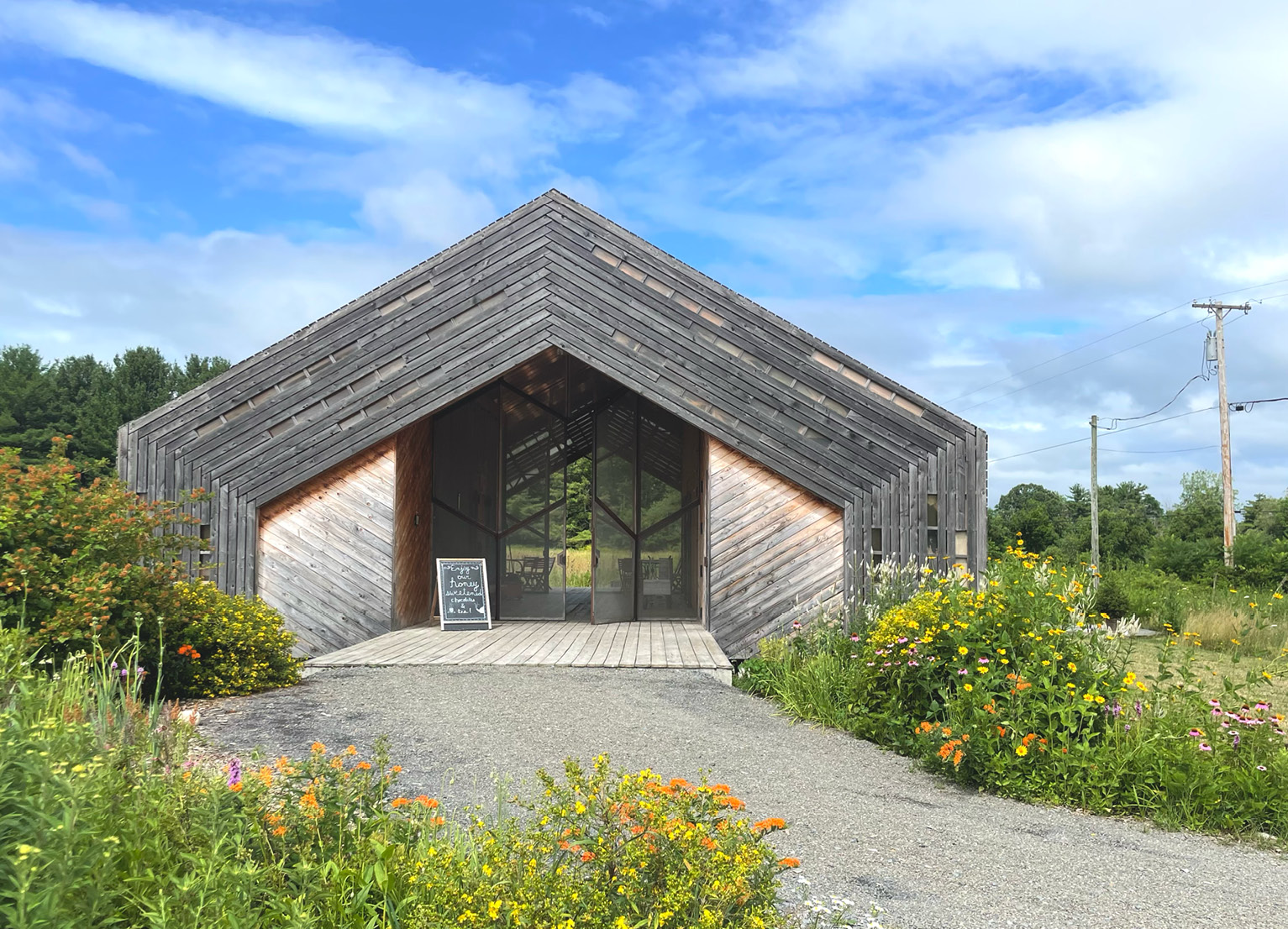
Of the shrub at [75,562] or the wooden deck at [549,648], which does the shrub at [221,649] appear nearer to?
the shrub at [75,562]

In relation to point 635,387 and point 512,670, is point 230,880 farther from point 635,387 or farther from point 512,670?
point 635,387

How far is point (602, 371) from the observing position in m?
10.9

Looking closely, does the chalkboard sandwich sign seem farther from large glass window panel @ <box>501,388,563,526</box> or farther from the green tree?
the green tree

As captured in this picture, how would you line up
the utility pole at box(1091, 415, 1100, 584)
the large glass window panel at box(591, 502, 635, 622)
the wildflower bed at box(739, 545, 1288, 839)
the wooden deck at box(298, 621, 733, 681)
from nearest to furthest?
the wildflower bed at box(739, 545, 1288, 839), the wooden deck at box(298, 621, 733, 681), the large glass window panel at box(591, 502, 635, 622), the utility pole at box(1091, 415, 1100, 584)

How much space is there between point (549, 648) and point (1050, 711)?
5.74 m

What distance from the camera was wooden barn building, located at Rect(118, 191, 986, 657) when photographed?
35.2 feet

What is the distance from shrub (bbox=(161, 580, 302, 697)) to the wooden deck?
3.46 feet

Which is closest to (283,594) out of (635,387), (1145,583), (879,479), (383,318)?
(383,318)

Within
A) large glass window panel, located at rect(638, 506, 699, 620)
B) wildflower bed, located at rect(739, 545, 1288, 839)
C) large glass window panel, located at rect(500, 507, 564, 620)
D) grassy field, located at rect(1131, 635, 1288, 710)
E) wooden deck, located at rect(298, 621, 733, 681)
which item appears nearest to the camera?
wildflower bed, located at rect(739, 545, 1288, 839)

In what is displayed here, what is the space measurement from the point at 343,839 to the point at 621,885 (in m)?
1.05

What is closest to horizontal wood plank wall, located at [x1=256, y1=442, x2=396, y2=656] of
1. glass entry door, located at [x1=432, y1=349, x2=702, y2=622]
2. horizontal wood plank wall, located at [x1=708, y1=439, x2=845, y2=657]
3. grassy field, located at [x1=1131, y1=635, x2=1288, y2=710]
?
glass entry door, located at [x1=432, y1=349, x2=702, y2=622]

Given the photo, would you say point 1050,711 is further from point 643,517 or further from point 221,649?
point 643,517

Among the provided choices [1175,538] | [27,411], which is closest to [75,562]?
[1175,538]

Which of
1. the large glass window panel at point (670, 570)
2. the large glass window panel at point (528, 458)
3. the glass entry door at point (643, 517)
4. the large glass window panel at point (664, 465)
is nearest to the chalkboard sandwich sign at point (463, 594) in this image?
the large glass window panel at point (528, 458)
